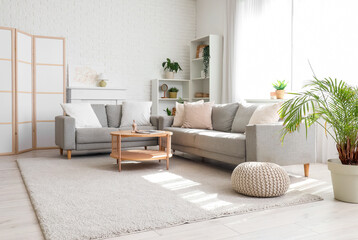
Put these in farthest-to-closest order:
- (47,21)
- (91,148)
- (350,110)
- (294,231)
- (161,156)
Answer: (47,21)
(91,148)
(161,156)
(350,110)
(294,231)

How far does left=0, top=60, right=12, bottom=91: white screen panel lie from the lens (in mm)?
Result: 5559

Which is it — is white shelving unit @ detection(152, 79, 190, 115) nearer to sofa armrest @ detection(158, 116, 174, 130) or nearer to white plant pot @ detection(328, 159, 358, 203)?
sofa armrest @ detection(158, 116, 174, 130)

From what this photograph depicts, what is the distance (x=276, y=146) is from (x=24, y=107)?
Answer: 14.0 feet

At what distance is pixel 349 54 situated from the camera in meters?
4.68

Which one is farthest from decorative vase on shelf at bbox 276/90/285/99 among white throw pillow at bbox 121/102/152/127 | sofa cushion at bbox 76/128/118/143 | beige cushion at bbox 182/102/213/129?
sofa cushion at bbox 76/128/118/143

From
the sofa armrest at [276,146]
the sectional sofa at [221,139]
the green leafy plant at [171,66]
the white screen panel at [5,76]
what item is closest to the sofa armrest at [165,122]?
the sectional sofa at [221,139]

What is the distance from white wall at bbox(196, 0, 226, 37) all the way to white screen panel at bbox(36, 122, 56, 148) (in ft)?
12.8

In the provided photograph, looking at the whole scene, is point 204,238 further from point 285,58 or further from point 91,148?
point 285,58

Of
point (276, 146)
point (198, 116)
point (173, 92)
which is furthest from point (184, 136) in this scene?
point (173, 92)

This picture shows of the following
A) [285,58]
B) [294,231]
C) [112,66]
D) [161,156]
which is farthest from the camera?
[112,66]

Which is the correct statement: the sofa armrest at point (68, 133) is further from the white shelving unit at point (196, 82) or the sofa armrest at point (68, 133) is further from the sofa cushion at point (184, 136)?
the white shelving unit at point (196, 82)

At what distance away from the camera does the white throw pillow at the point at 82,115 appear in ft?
18.1

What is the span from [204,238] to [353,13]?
3890 mm

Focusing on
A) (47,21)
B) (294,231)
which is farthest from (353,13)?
(47,21)
